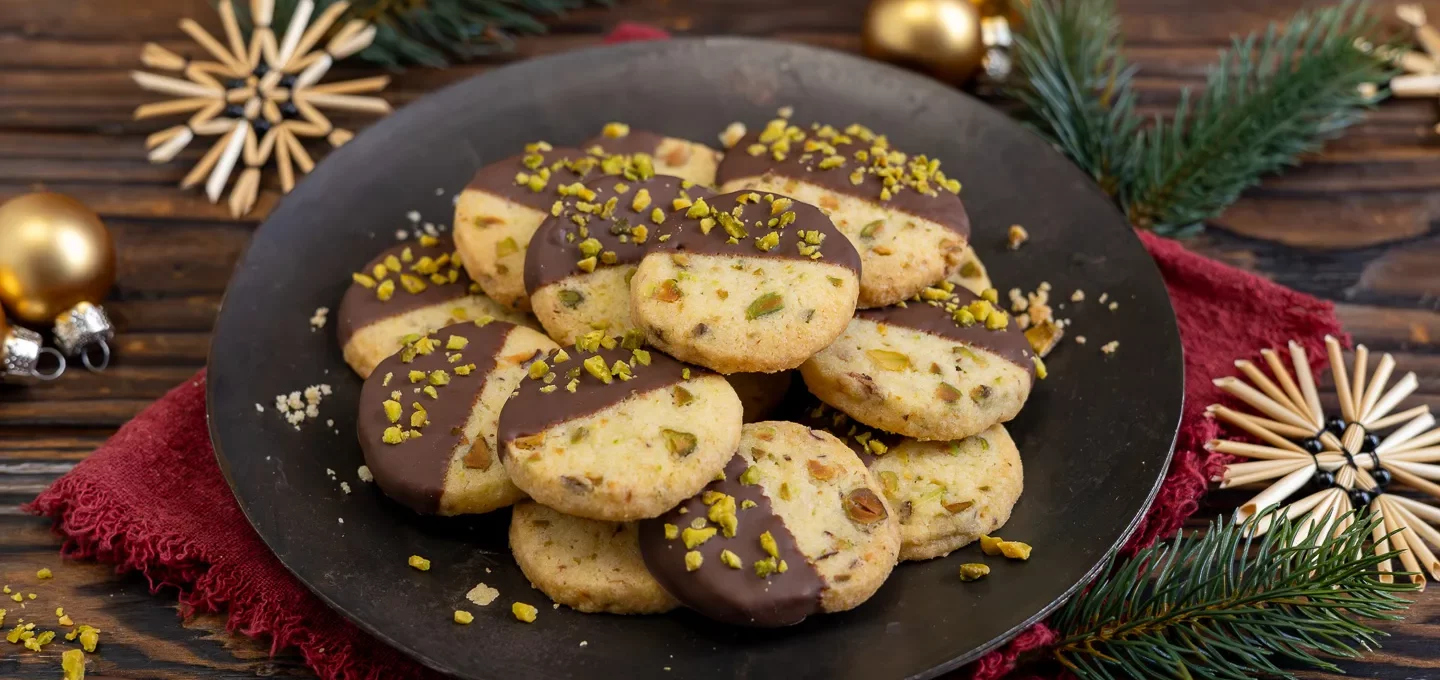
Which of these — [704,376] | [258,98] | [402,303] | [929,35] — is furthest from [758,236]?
[258,98]

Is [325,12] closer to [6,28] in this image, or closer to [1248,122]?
[6,28]

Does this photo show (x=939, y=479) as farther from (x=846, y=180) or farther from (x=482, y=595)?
(x=482, y=595)

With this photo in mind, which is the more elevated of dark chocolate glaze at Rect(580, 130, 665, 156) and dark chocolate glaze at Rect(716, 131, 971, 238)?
dark chocolate glaze at Rect(580, 130, 665, 156)

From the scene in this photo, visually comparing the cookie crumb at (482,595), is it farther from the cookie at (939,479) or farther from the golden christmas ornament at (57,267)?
the golden christmas ornament at (57,267)

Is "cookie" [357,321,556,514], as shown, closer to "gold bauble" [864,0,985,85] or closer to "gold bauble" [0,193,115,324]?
"gold bauble" [0,193,115,324]

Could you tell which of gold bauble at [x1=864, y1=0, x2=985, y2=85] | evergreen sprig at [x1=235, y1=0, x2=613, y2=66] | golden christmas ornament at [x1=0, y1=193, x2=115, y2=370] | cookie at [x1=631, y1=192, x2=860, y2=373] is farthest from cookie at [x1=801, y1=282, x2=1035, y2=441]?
evergreen sprig at [x1=235, y1=0, x2=613, y2=66]

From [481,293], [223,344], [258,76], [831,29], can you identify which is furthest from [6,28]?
[831,29]
